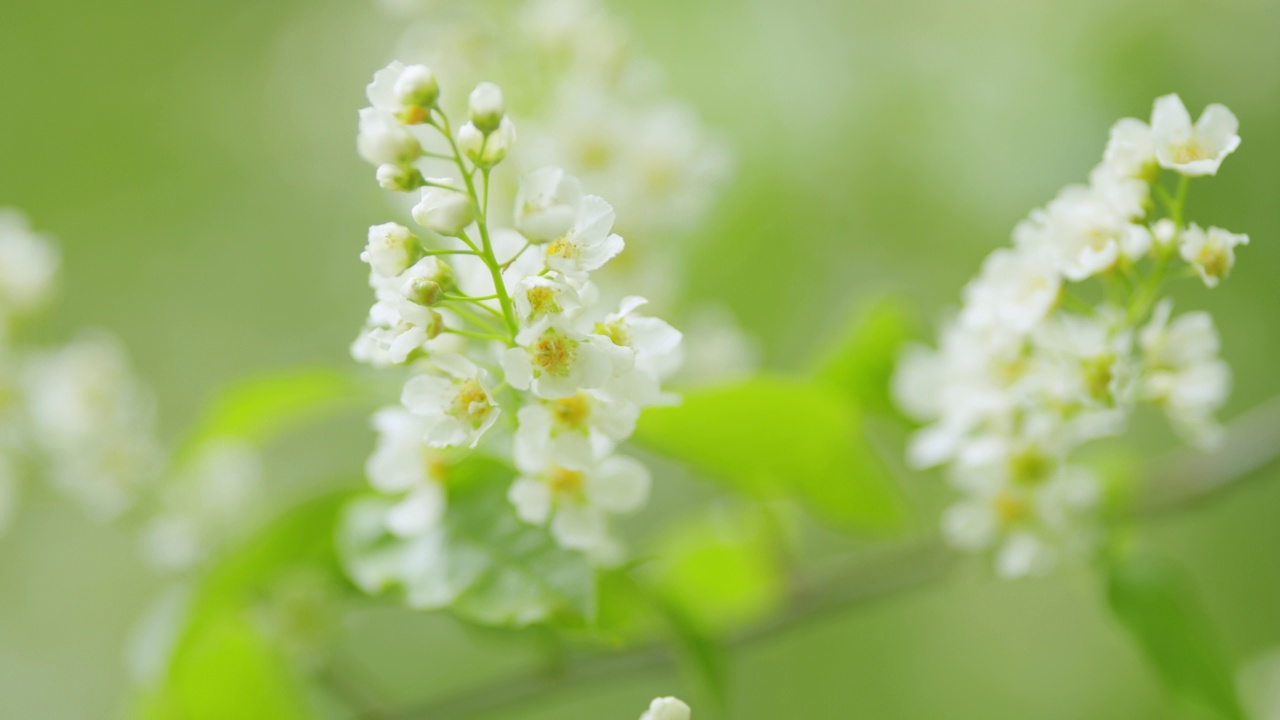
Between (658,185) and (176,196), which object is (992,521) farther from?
(176,196)

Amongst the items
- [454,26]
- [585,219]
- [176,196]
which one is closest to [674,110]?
[454,26]

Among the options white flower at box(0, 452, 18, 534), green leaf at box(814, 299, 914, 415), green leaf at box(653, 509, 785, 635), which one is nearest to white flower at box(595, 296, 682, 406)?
green leaf at box(814, 299, 914, 415)

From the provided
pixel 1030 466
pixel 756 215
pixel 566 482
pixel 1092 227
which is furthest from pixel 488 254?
pixel 756 215

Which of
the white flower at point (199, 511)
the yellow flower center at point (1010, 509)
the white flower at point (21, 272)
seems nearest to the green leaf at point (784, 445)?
the yellow flower center at point (1010, 509)

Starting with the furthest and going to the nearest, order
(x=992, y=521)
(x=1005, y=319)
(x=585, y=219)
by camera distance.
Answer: (x=992, y=521) < (x=1005, y=319) < (x=585, y=219)

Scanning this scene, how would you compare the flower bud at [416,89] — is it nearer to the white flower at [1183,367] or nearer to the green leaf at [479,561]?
the green leaf at [479,561]
